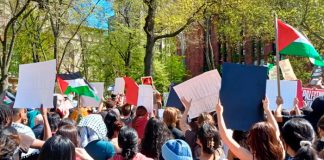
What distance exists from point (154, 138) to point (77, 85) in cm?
679

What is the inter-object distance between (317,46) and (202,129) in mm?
27392

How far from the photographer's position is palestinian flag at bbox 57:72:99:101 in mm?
12117

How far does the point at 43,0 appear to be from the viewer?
2097cm

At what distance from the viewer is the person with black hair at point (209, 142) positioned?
4852 millimetres

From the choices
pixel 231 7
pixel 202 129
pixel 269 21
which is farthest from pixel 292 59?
pixel 202 129

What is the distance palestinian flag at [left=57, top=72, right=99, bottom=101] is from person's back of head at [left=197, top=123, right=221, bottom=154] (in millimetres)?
7479

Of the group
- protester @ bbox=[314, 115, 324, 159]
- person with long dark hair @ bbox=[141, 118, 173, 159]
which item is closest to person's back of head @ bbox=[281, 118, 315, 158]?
protester @ bbox=[314, 115, 324, 159]

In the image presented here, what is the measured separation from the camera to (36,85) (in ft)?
21.0

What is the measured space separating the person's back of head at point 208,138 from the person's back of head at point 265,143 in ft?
2.87

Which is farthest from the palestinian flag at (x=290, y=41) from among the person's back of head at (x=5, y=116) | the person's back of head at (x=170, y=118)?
the person's back of head at (x=5, y=116)

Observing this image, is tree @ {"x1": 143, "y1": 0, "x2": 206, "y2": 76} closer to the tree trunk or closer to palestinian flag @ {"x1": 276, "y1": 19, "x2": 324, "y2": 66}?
the tree trunk

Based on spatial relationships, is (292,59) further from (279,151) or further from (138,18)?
(279,151)

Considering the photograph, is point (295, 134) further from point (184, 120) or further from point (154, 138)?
point (184, 120)

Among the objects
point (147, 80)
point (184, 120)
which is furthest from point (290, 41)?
point (147, 80)
